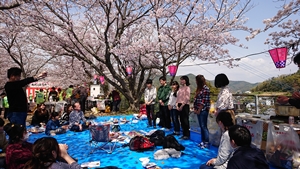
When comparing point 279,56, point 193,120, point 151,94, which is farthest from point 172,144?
point 279,56

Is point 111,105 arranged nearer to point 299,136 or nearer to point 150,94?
point 150,94

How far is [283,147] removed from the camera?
3.47 metres

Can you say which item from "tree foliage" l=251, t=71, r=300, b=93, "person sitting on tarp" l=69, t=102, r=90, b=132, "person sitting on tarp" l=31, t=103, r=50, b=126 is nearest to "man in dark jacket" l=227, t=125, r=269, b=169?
"person sitting on tarp" l=69, t=102, r=90, b=132

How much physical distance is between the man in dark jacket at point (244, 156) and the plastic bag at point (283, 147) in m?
1.80

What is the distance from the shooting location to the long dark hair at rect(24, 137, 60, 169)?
1.84m

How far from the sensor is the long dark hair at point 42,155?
184cm

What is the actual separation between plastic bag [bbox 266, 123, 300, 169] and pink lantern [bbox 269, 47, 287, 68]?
9.84 ft

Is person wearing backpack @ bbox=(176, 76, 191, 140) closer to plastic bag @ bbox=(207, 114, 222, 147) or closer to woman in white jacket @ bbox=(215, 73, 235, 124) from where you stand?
plastic bag @ bbox=(207, 114, 222, 147)

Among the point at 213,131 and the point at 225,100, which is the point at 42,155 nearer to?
the point at 225,100

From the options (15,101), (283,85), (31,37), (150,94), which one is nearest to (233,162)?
(15,101)

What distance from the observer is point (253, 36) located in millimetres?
7836

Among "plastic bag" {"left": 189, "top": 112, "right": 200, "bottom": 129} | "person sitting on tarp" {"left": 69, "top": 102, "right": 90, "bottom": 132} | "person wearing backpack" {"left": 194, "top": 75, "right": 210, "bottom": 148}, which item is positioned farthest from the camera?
"person sitting on tarp" {"left": 69, "top": 102, "right": 90, "bottom": 132}

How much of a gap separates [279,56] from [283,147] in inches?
129

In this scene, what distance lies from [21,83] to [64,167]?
2.24 metres
